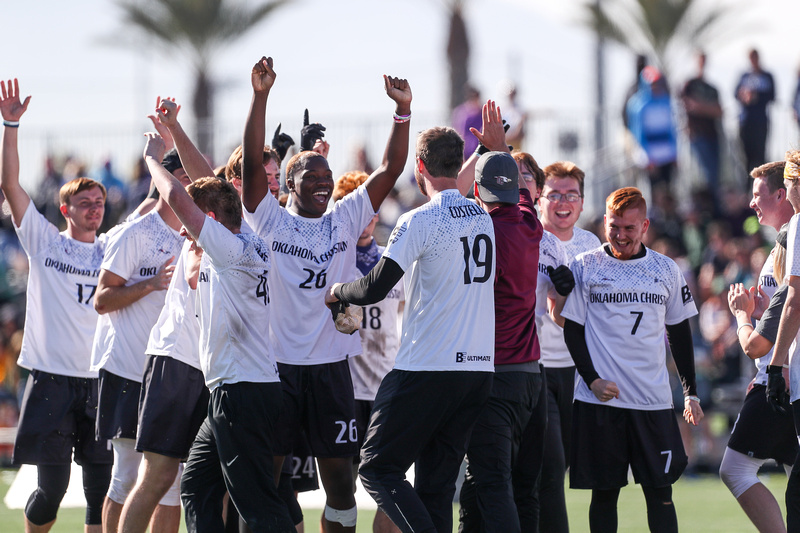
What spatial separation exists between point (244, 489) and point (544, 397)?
6.17ft

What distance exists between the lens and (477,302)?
5.89 metres

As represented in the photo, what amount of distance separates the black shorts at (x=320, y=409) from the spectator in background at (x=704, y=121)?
39.9 feet

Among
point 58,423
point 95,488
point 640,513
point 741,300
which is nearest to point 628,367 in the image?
point 741,300

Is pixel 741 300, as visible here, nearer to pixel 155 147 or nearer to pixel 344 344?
pixel 344 344

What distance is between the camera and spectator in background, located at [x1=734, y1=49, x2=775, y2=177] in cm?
1686

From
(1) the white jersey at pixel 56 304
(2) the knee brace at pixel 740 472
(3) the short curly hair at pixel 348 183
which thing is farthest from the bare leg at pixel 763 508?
(1) the white jersey at pixel 56 304

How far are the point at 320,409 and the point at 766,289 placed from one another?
2911 millimetres

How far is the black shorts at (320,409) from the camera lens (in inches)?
252

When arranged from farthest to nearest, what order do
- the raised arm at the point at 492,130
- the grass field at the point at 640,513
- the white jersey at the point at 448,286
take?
the grass field at the point at 640,513, the raised arm at the point at 492,130, the white jersey at the point at 448,286

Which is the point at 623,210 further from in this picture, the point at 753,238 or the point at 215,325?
the point at 753,238

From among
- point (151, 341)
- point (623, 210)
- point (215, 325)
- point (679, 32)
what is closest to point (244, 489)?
point (215, 325)

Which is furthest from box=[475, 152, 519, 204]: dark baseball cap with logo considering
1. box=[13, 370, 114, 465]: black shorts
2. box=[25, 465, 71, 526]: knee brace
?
box=[25, 465, 71, 526]: knee brace

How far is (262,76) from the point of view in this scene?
243 inches

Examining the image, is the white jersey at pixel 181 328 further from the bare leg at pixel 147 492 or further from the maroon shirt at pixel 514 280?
the maroon shirt at pixel 514 280
